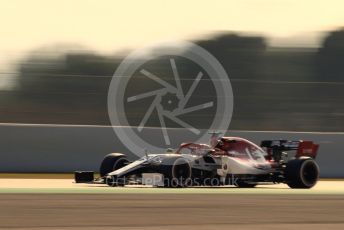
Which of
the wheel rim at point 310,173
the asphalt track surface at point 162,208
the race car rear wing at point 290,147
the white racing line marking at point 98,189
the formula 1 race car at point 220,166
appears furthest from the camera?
the race car rear wing at point 290,147

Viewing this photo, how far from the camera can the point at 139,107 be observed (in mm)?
27891

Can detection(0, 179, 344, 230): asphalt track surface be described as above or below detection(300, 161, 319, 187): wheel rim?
above

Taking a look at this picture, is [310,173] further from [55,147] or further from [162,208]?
[162,208]

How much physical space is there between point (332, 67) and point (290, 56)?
1681 millimetres

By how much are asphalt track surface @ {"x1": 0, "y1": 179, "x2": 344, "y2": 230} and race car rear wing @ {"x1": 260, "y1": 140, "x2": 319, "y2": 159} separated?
2.16 meters

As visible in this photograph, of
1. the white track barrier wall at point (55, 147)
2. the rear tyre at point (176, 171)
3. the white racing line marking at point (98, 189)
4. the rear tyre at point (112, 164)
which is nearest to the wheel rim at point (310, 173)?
the white racing line marking at point (98, 189)

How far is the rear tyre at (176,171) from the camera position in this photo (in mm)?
19359

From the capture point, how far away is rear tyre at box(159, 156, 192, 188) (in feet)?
63.5

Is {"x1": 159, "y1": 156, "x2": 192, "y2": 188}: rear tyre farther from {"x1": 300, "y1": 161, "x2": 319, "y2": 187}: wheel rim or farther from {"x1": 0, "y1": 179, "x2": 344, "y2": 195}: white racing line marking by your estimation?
{"x1": 300, "y1": 161, "x2": 319, "y2": 187}: wheel rim

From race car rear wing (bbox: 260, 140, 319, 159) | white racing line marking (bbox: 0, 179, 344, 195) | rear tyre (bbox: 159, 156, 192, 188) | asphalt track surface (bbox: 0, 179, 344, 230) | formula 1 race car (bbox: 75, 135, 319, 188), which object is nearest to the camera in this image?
asphalt track surface (bbox: 0, 179, 344, 230)

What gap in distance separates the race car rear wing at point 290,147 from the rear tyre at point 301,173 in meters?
0.61

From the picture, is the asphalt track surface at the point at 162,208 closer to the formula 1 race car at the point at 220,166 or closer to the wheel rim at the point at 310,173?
the formula 1 race car at the point at 220,166

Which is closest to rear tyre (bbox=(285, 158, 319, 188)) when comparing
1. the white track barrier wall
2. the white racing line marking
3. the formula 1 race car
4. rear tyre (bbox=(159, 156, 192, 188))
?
the formula 1 race car

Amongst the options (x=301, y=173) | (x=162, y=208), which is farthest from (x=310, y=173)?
(x=162, y=208)
